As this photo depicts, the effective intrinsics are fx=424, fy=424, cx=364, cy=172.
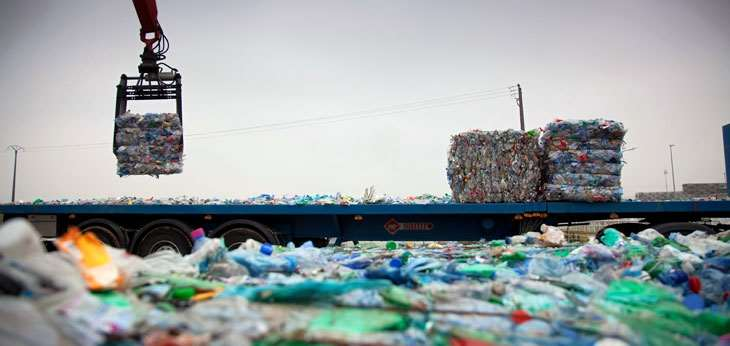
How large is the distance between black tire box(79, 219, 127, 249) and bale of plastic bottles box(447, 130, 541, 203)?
5.34 meters

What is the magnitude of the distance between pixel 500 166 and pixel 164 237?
5180 millimetres

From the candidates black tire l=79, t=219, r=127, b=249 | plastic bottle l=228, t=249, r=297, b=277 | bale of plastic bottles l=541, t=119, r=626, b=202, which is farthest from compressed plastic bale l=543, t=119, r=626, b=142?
black tire l=79, t=219, r=127, b=249

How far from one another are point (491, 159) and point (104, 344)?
16.6 ft

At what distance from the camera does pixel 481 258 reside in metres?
4.52

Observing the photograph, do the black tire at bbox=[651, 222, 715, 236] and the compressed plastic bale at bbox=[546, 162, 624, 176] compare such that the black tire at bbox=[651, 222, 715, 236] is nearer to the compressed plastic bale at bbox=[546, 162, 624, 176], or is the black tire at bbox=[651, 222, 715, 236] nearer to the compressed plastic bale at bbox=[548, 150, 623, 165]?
the compressed plastic bale at bbox=[546, 162, 624, 176]

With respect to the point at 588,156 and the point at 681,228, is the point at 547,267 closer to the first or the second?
the point at 588,156

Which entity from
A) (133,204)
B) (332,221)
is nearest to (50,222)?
(133,204)

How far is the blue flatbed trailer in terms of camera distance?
5707mm

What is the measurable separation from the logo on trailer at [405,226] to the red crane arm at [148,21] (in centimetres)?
543

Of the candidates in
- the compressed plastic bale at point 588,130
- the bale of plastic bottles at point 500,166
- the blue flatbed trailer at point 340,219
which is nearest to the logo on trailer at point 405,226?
the blue flatbed trailer at point 340,219

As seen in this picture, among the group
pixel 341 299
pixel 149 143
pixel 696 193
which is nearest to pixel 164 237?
pixel 149 143

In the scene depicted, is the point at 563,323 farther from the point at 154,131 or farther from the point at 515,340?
the point at 154,131

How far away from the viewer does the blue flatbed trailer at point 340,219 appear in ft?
18.7

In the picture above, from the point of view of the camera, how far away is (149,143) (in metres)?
7.33
